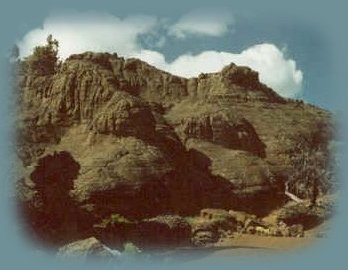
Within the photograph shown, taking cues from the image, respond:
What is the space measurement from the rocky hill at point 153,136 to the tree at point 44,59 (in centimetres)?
23

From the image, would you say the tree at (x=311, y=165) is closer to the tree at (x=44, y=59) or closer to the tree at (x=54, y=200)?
the tree at (x=54, y=200)

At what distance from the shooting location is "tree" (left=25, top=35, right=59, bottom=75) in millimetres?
21484

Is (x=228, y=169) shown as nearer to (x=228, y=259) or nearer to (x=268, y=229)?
(x=268, y=229)

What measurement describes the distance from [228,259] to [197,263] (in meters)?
0.70

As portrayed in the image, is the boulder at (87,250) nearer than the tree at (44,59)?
Yes

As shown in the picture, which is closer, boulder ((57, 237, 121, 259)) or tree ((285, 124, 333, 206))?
boulder ((57, 237, 121, 259))

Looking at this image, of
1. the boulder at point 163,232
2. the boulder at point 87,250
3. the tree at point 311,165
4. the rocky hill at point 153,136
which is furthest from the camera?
the tree at point 311,165

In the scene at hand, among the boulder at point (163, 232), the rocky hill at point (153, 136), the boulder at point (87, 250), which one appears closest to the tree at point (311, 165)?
the rocky hill at point (153, 136)

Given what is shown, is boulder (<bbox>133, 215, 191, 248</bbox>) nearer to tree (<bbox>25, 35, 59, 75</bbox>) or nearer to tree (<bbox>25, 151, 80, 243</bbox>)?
tree (<bbox>25, 151, 80, 243</bbox>)

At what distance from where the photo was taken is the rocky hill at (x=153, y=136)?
22.7 meters

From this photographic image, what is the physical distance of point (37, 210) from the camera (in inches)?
851

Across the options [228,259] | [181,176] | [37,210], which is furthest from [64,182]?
[228,259]

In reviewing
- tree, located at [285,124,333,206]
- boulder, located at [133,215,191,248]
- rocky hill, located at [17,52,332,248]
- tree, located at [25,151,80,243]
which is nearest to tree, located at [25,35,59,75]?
rocky hill, located at [17,52,332,248]

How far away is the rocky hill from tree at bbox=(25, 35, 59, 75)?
0.76ft
